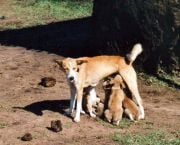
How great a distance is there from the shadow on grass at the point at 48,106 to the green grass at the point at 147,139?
5.67ft

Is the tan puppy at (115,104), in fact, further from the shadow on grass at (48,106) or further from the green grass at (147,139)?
the shadow on grass at (48,106)

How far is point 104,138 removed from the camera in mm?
10984

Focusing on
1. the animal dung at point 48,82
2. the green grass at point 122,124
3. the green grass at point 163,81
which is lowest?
the green grass at point 122,124

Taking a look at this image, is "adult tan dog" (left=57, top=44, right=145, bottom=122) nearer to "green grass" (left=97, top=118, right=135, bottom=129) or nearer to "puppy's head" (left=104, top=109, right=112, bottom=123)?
"green grass" (left=97, top=118, right=135, bottom=129)

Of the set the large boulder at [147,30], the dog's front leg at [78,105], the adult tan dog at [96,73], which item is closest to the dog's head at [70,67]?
the adult tan dog at [96,73]

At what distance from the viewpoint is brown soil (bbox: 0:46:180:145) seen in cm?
1113

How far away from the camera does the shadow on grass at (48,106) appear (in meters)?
12.4

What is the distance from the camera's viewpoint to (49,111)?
485 inches

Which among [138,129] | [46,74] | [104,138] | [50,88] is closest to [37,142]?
[104,138]

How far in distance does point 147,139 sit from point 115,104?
3.34 ft

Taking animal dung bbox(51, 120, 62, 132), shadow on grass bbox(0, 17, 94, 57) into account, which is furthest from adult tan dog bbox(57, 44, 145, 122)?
shadow on grass bbox(0, 17, 94, 57)

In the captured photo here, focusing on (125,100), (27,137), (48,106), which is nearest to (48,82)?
(48,106)

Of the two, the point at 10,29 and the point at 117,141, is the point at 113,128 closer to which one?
the point at 117,141

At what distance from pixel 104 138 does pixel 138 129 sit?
2.53 ft
